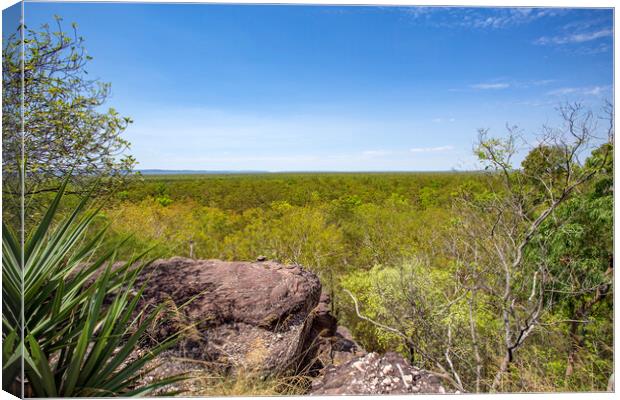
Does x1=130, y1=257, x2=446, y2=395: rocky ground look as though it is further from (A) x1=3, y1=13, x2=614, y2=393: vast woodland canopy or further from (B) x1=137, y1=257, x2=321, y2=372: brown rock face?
(A) x1=3, y1=13, x2=614, y2=393: vast woodland canopy

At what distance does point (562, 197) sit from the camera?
365 cm

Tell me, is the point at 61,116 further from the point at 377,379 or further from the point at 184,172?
the point at 377,379

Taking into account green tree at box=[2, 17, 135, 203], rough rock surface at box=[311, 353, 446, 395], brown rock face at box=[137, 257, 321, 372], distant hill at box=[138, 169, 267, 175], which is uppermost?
green tree at box=[2, 17, 135, 203]

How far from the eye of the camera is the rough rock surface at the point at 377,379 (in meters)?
3.03

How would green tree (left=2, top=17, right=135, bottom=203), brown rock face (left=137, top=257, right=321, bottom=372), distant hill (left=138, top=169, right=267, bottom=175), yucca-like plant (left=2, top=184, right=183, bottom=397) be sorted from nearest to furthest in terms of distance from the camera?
yucca-like plant (left=2, top=184, right=183, bottom=397), green tree (left=2, top=17, right=135, bottom=203), brown rock face (left=137, top=257, right=321, bottom=372), distant hill (left=138, top=169, right=267, bottom=175)

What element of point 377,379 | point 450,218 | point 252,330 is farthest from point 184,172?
point 450,218

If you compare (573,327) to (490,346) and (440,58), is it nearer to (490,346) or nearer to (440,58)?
(490,346)

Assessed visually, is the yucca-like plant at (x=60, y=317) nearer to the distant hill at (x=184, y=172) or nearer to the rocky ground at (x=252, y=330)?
the rocky ground at (x=252, y=330)

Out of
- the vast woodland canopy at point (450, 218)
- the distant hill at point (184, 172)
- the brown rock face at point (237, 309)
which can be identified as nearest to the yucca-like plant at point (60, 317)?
the vast woodland canopy at point (450, 218)

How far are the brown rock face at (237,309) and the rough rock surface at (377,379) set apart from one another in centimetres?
Answer: 31

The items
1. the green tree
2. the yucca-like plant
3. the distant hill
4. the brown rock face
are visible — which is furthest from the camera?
the distant hill

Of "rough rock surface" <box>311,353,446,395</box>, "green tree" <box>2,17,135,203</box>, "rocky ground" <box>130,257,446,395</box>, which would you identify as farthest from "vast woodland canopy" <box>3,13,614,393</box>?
"rocky ground" <box>130,257,446,395</box>

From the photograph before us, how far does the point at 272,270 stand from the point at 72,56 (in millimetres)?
2171

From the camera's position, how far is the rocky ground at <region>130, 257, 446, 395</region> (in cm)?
306
